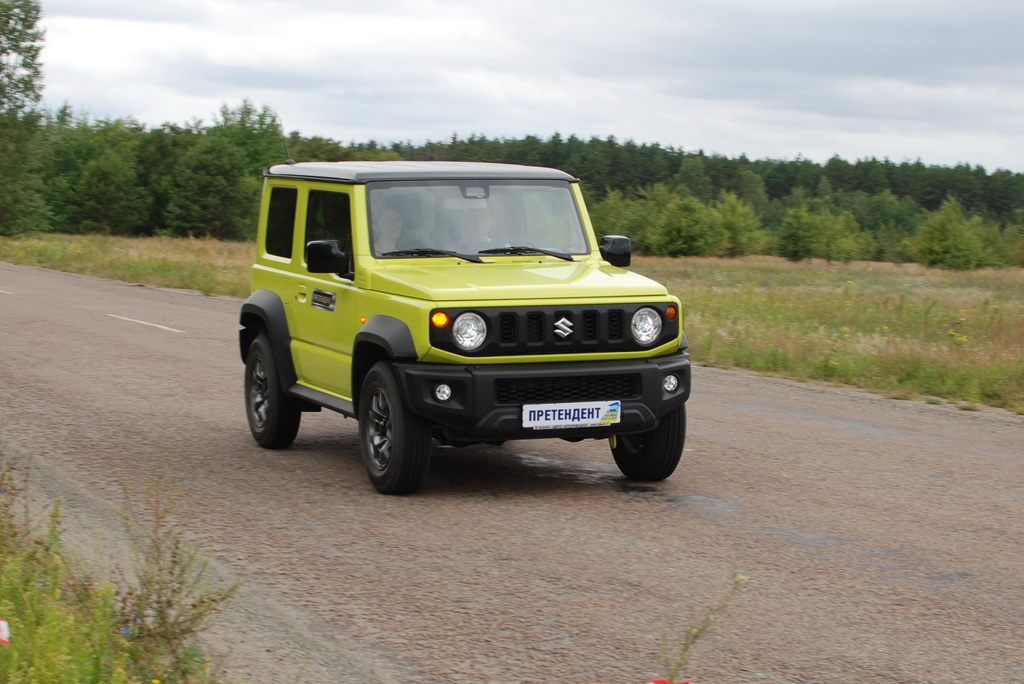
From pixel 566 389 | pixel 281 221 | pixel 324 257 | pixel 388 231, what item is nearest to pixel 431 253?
pixel 388 231

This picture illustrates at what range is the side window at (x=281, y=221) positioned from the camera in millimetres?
8680

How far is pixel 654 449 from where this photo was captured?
768cm

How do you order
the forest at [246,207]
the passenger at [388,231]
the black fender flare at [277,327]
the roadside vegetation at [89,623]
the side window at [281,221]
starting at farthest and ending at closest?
the forest at [246,207] < the side window at [281,221] < the black fender flare at [277,327] < the passenger at [388,231] < the roadside vegetation at [89,623]

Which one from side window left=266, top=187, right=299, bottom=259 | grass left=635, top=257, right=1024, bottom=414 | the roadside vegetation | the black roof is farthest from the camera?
grass left=635, top=257, right=1024, bottom=414

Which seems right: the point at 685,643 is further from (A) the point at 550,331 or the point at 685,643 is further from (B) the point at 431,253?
(B) the point at 431,253

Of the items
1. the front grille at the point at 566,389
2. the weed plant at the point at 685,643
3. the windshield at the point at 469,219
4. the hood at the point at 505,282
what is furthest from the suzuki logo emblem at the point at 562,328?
the weed plant at the point at 685,643

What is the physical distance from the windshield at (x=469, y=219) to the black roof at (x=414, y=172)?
41 millimetres

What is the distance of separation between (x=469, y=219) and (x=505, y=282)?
0.92 metres

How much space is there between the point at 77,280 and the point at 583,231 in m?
22.1

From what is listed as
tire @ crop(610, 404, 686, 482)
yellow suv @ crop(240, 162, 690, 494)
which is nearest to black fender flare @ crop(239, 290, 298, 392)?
yellow suv @ crop(240, 162, 690, 494)

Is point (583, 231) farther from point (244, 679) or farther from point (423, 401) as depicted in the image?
point (244, 679)

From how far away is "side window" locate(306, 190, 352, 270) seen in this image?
793cm

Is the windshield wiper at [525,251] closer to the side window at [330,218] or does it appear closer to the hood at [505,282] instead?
the hood at [505,282]

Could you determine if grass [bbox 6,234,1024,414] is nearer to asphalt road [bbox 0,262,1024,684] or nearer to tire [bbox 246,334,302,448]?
asphalt road [bbox 0,262,1024,684]
